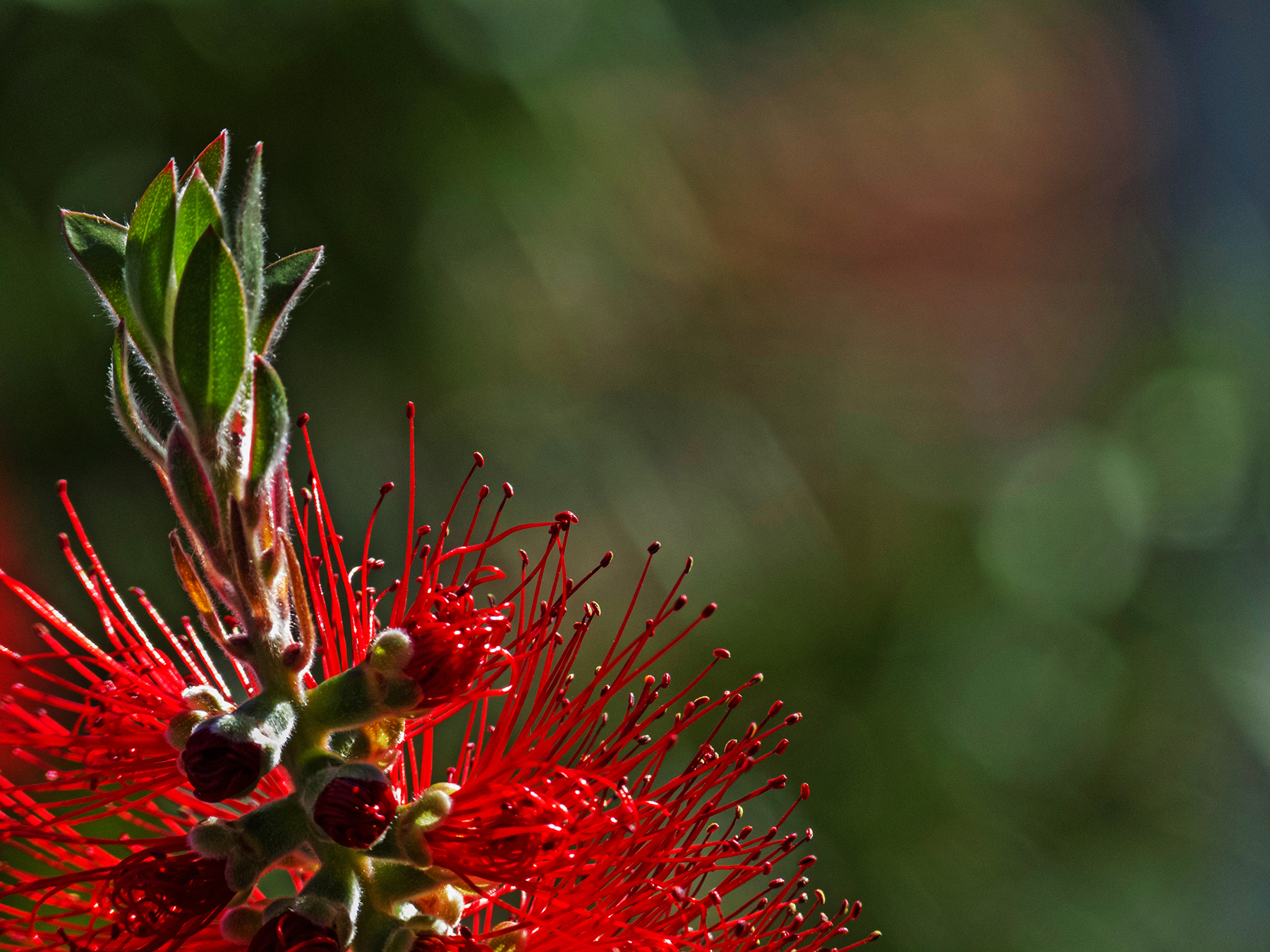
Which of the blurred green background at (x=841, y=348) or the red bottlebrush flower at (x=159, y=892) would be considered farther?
the blurred green background at (x=841, y=348)

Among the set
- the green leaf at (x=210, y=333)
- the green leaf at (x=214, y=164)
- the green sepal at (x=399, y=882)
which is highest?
the green leaf at (x=214, y=164)

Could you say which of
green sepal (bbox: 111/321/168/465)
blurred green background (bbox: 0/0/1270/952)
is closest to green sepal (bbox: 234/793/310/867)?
green sepal (bbox: 111/321/168/465)

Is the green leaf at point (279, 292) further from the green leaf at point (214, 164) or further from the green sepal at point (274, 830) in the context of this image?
the green sepal at point (274, 830)

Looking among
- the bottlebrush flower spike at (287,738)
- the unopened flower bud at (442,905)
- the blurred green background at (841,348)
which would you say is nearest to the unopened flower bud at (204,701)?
the bottlebrush flower spike at (287,738)

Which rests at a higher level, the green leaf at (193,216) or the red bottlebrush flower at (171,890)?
the green leaf at (193,216)

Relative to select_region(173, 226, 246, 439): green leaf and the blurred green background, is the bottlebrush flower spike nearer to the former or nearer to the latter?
select_region(173, 226, 246, 439): green leaf

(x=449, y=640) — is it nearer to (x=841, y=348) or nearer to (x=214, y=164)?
(x=214, y=164)
